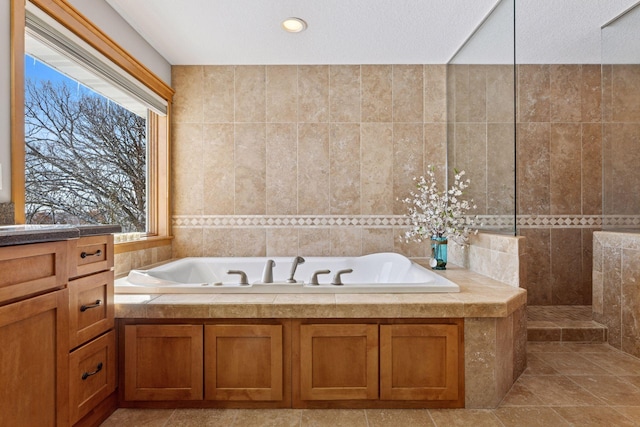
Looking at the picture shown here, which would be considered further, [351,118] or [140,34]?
[351,118]

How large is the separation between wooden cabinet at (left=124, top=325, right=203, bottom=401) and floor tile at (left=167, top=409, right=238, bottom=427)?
0.07m

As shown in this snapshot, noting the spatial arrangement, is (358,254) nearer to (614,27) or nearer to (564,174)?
(564,174)

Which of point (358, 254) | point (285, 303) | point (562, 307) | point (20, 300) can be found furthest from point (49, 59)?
point (562, 307)

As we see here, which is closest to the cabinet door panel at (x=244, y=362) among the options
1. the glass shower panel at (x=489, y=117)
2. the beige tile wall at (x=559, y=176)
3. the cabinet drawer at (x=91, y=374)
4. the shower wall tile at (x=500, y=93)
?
the cabinet drawer at (x=91, y=374)

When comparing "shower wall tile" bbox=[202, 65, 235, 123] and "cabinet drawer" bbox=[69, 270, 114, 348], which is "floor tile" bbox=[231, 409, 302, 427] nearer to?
"cabinet drawer" bbox=[69, 270, 114, 348]

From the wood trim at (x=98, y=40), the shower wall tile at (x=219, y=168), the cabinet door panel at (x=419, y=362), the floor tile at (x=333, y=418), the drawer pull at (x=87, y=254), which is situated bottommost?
the floor tile at (x=333, y=418)

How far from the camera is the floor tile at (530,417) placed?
5.54 feet

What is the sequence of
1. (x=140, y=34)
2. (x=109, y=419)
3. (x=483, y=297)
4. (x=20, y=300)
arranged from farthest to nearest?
1. (x=140, y=34)
2. (x=483, y=297)
3. (x=109, y=419)
4. (x=20, y=300)

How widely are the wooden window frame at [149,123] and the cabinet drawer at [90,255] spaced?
14.4 inches

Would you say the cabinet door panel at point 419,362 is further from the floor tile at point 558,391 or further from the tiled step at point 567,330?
the tiled step at point 567,330

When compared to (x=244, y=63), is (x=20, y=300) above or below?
below

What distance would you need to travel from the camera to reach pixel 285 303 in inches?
71.1

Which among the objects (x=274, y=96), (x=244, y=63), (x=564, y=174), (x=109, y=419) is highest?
(x=244, y=63)

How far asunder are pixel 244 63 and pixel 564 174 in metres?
3.10
